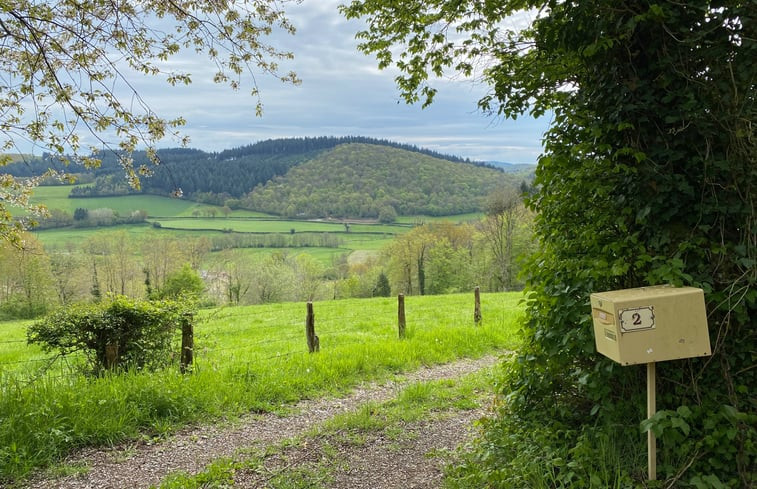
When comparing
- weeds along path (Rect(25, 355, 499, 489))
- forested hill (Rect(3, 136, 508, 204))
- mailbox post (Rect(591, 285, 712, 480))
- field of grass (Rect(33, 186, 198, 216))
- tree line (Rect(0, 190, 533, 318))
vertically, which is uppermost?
forested hill (Rect(3, 136, 508, 204))

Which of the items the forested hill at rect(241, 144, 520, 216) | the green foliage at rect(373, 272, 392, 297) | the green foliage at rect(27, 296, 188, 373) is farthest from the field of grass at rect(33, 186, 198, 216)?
the green foliage at rect(27, 296, 188, 373)

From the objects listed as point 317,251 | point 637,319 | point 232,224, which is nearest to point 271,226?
point 232,224

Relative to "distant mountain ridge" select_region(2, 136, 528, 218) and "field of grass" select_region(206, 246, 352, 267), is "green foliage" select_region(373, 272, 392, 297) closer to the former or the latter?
"field of grass" select_region(206, 246, 352, 267)

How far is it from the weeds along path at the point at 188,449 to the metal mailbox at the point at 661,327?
302 centimetres

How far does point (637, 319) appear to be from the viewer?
9.78 feet

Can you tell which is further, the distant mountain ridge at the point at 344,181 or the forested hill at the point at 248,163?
the distant mountain ridge at the point at 344,181

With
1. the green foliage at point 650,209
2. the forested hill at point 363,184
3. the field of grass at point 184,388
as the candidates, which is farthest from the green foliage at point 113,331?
the forested hill at point 363,184

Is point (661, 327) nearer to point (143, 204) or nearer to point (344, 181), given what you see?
point (344, 181)

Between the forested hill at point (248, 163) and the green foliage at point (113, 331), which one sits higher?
the forested hill at point (248, 163)

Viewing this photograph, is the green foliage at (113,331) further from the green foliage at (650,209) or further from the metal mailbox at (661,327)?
the metal mailbox at (661,327)

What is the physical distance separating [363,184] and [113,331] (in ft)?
285

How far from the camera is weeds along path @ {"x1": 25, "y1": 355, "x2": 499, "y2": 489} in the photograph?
4462 millimetres

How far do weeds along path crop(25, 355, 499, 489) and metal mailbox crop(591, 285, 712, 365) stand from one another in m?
3.02

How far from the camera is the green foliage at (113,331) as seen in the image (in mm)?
6012
